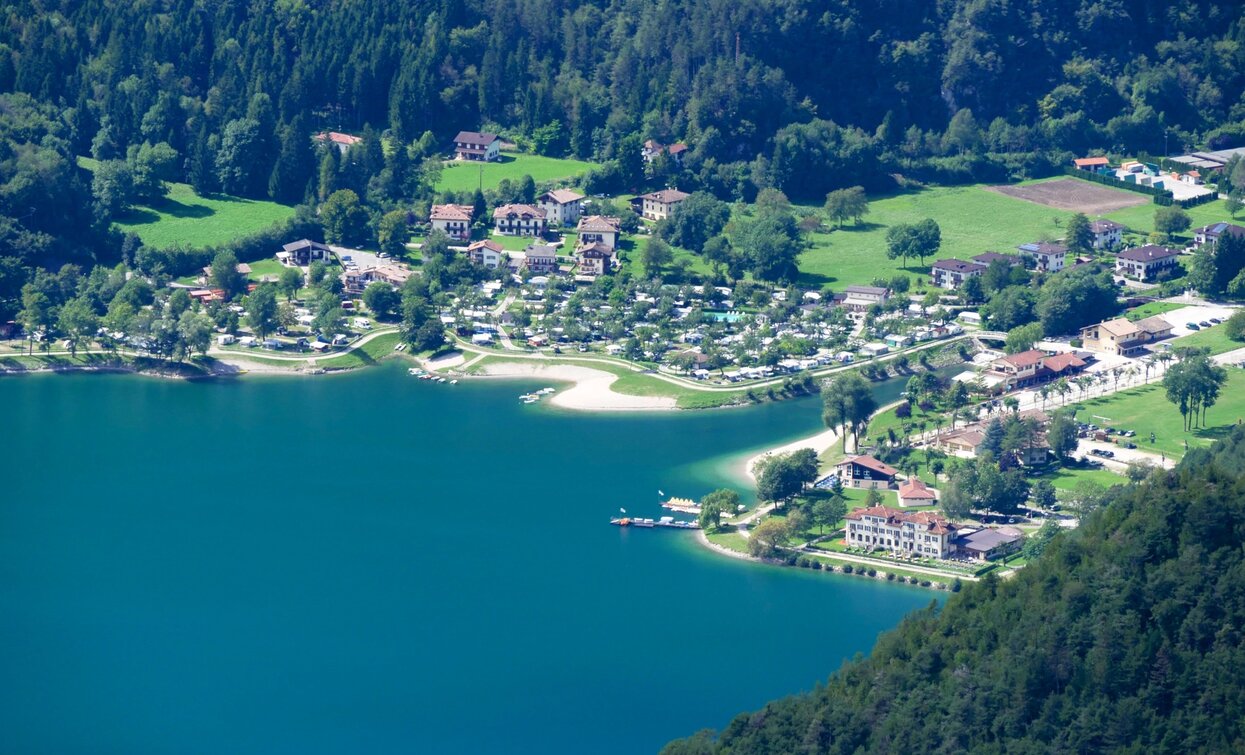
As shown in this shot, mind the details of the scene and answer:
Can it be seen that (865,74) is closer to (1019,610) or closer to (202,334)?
(202,334)

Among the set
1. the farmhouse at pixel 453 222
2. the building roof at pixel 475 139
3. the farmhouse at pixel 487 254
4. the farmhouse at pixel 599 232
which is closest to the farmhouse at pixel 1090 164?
the farmhouse at pixel 599 232

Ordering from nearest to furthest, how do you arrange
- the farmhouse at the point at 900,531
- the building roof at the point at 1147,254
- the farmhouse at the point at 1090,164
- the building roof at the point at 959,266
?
the farmhouse at the point at 900,531
the building roof at the point at 959,266
the building roof at the point at 1147,254
the farmhouse at the point at 1090,164

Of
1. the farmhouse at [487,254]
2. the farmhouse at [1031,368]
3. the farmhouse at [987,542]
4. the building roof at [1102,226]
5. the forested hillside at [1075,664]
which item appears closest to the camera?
the forested hillside at [1075,664]

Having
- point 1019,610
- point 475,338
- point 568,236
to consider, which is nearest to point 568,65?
point 568,236

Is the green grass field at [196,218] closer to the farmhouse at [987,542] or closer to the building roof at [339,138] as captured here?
the building roof at [339,138]

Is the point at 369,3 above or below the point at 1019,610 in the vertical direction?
above
